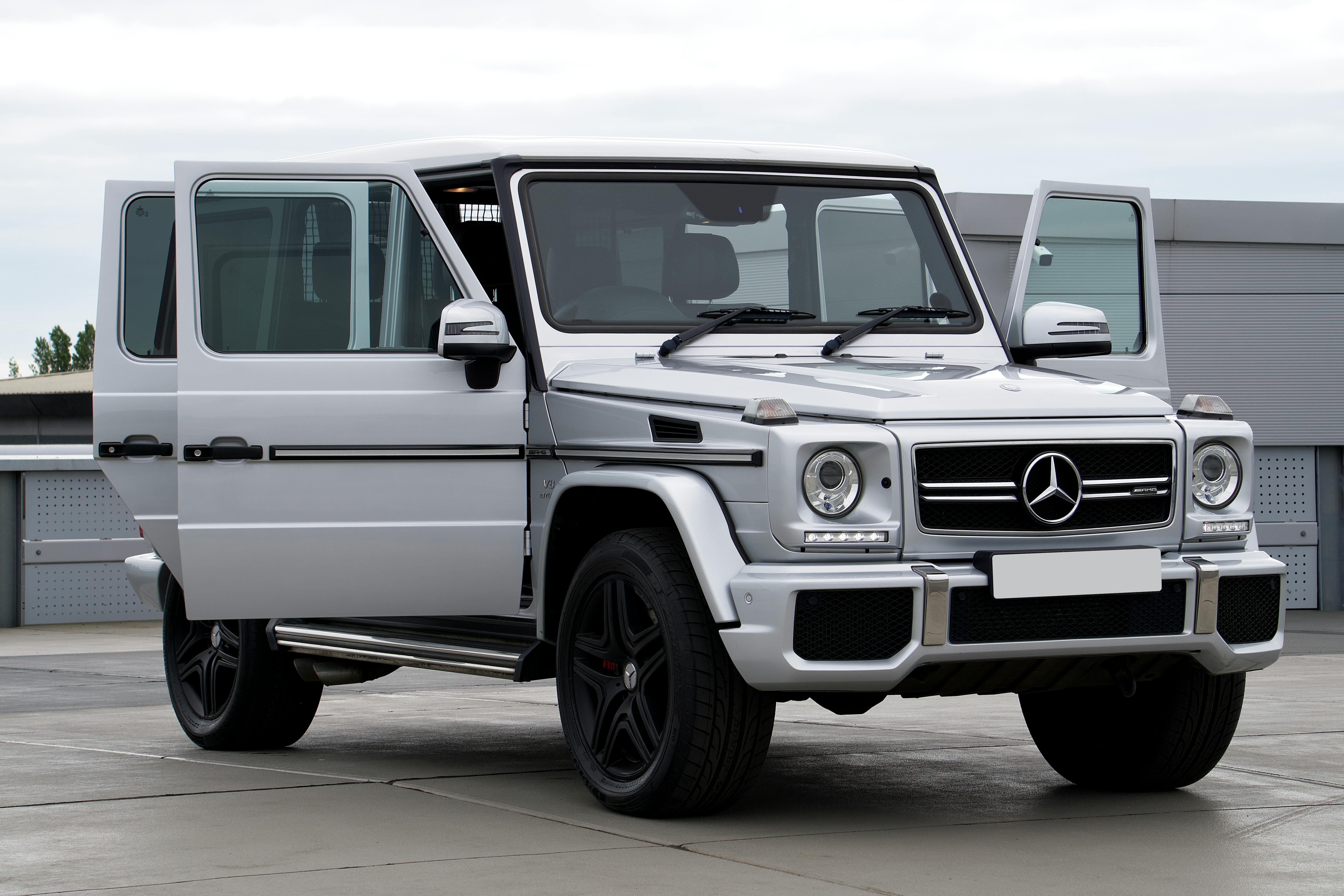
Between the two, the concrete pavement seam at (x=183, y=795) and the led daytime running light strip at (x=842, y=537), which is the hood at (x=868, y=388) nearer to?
the led daytime running light strip at (x=842, y=537)

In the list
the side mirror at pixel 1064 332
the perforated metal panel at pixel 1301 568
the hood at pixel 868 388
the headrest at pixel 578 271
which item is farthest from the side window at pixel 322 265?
the perforated metal panel at pixel 1301 568

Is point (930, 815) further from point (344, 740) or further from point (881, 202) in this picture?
point (344, 740)

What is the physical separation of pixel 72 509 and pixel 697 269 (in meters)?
11.8

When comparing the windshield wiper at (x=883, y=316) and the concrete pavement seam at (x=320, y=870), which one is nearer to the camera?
the concrete pavement seam at (x=320, y=870)

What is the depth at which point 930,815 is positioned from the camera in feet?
19.5

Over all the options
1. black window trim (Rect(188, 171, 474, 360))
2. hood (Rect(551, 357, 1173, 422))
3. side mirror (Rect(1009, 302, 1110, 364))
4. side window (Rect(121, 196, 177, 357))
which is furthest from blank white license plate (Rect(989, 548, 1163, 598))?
side window (Rect(121, 196, 177, 357))

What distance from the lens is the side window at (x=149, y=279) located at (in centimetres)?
753

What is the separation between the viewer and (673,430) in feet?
18.8

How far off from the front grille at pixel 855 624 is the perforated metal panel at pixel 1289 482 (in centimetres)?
1372

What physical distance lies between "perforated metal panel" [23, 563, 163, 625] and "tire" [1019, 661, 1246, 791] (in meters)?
12.0

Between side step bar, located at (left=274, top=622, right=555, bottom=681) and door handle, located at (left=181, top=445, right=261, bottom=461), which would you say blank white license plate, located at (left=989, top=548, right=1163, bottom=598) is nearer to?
side step bar, located at (left=274, top=622, right=555, bottom=681)

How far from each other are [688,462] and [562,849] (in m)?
1.22

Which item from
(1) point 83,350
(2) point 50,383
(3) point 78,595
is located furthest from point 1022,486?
(1) point 83,350

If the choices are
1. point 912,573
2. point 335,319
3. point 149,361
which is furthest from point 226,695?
point 912,573
